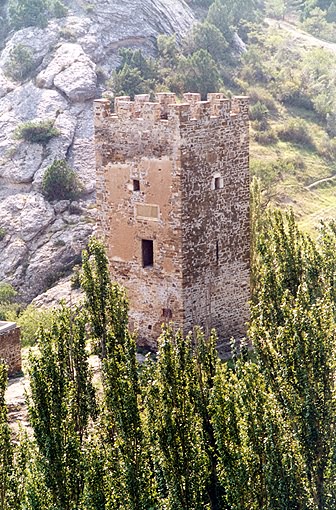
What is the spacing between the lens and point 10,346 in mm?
23812

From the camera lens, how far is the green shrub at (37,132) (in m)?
52.5

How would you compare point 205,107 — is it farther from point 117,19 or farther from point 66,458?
point 117,19

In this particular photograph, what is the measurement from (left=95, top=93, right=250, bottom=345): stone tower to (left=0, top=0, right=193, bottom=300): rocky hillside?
2063 centimetres

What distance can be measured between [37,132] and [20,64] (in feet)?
27.9

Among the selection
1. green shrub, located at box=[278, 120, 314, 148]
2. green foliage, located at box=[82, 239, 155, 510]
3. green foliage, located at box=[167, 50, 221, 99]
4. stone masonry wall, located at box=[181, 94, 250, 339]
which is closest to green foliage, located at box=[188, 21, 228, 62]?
green foliage, located at box=[167, 50, 221, 99]

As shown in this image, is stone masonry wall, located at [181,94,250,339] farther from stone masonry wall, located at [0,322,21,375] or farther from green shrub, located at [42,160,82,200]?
green shrub, located at [42,160,82,200]

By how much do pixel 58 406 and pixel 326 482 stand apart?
471 cm

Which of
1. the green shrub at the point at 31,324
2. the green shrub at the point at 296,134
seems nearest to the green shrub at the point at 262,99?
the green shrub at the point at 296,134

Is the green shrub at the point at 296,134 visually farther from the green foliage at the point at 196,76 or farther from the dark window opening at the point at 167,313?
the dark window opening at the point at 167,313

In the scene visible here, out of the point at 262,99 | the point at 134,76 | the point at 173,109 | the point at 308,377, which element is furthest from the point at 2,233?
the point at 308,377

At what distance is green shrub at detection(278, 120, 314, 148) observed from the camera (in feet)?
193

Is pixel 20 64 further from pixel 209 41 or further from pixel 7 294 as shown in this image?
pixel 7 294

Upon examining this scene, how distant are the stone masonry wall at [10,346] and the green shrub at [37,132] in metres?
29.5

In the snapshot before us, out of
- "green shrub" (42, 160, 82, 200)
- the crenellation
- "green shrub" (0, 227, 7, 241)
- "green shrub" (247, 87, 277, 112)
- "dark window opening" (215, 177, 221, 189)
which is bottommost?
"green shrub" (0, 227, 7, 241)
